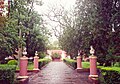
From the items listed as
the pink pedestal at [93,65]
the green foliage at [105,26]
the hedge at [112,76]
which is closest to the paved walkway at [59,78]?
the pink pedestal at [93,65]

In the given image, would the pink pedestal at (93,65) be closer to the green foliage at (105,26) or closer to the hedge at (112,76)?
the green foliage at (105,26)

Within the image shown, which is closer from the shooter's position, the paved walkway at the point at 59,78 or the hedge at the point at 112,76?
the hedge at the point at 112,76

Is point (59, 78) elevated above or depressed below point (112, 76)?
below

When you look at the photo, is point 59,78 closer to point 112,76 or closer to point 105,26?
point 105,26

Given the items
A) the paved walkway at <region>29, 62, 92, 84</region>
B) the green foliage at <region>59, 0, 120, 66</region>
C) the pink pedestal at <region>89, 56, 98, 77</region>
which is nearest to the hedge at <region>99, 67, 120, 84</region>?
the paved walkway at <region>29, 62, 92, 84</region>

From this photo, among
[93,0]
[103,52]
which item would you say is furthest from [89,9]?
[103,52]

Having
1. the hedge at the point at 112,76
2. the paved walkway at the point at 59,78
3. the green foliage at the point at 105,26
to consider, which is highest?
the green foliage at the point at 105,26

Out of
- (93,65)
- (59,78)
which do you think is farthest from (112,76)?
(59,78)

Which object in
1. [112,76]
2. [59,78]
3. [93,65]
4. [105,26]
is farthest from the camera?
[59,78]

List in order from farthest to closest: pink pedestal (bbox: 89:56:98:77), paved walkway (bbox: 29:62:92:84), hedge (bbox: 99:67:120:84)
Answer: pink pedestal (bbox: 89:56:98:77) < paved walkway (bbox: 29:62:92:84) < hedge (bbox: 99:67:120:84)

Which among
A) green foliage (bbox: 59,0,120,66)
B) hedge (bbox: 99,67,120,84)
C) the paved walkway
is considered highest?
green foliage (bbox: 59,0,120,66)

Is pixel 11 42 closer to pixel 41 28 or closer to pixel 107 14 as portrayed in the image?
pixel 107 14

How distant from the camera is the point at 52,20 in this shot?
125 feet

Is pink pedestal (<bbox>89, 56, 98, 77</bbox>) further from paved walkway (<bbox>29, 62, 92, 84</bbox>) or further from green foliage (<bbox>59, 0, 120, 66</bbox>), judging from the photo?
green foliage (<bbox>59, 0, 120, 66</bbox>)
